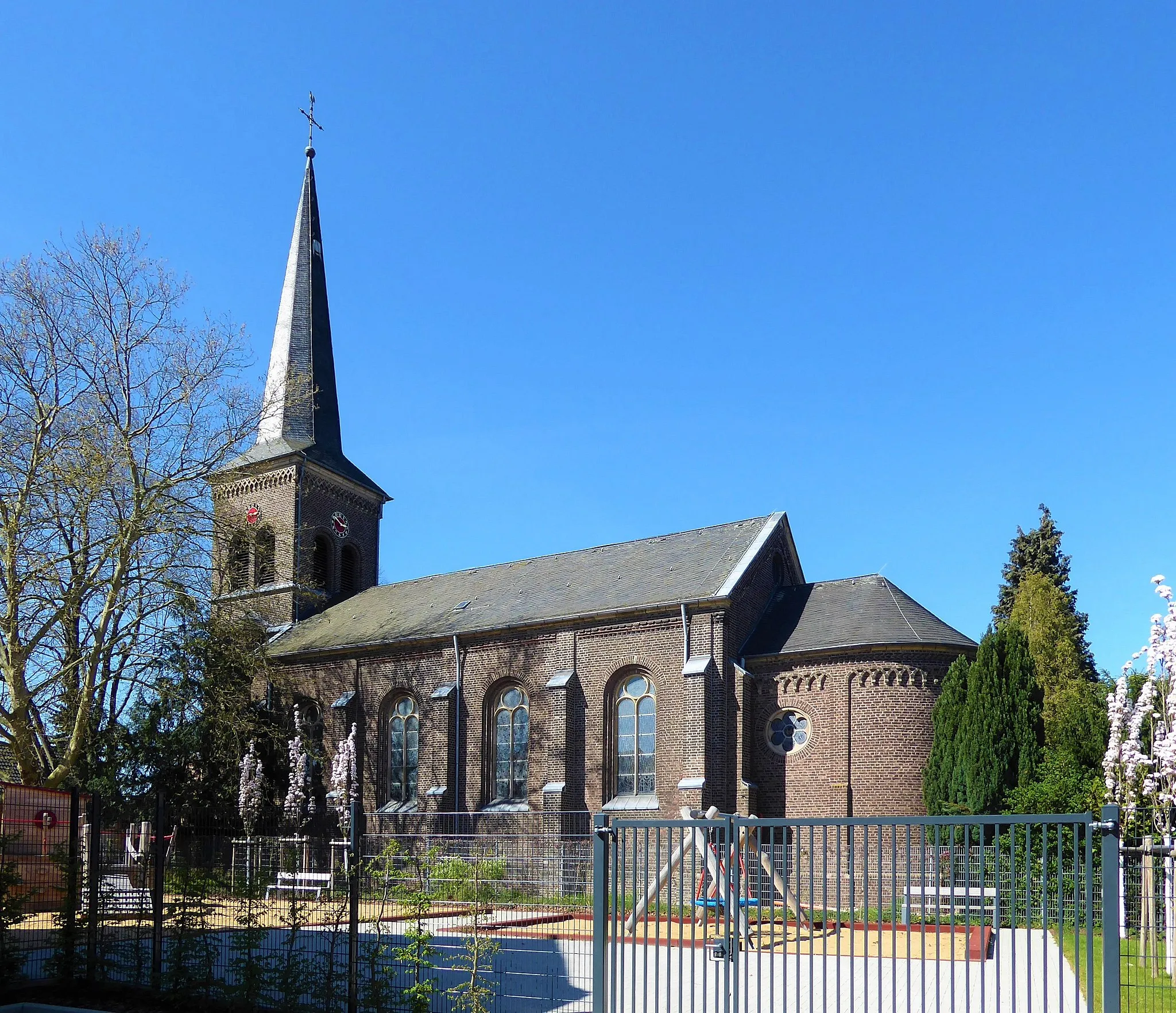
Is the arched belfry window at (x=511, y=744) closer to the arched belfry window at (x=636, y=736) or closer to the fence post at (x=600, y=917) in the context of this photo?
the arched belfry window at (x=636, y=736)

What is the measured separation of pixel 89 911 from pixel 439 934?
394 cm

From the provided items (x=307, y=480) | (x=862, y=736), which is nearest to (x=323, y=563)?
(x=307, y=480)

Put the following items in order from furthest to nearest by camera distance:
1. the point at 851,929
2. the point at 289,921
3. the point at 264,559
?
the point at 264,559
the point at 289,921
the point at 851,929

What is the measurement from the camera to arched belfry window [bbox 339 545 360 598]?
38562mm

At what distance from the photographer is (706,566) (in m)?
28.2

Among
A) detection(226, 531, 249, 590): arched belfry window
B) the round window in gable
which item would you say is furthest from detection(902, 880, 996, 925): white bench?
detection(226, 531, 249, 590): arched belfry window

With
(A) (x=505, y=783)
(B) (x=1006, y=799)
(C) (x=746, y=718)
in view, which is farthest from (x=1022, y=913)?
(A) (x=505, y=783)

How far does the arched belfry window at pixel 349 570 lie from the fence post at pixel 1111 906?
109ft

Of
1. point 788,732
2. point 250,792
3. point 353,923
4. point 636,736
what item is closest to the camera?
point 353,923

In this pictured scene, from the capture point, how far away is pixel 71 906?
39.9 ft

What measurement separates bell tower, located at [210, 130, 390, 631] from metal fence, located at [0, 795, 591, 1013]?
2159 cm

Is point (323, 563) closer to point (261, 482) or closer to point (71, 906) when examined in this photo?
point (261, 482)

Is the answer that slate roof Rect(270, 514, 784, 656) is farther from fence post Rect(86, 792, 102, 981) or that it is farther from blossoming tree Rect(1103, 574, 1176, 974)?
fence post Rect(86, 792, 102, 981)

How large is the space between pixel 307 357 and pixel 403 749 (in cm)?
1475
